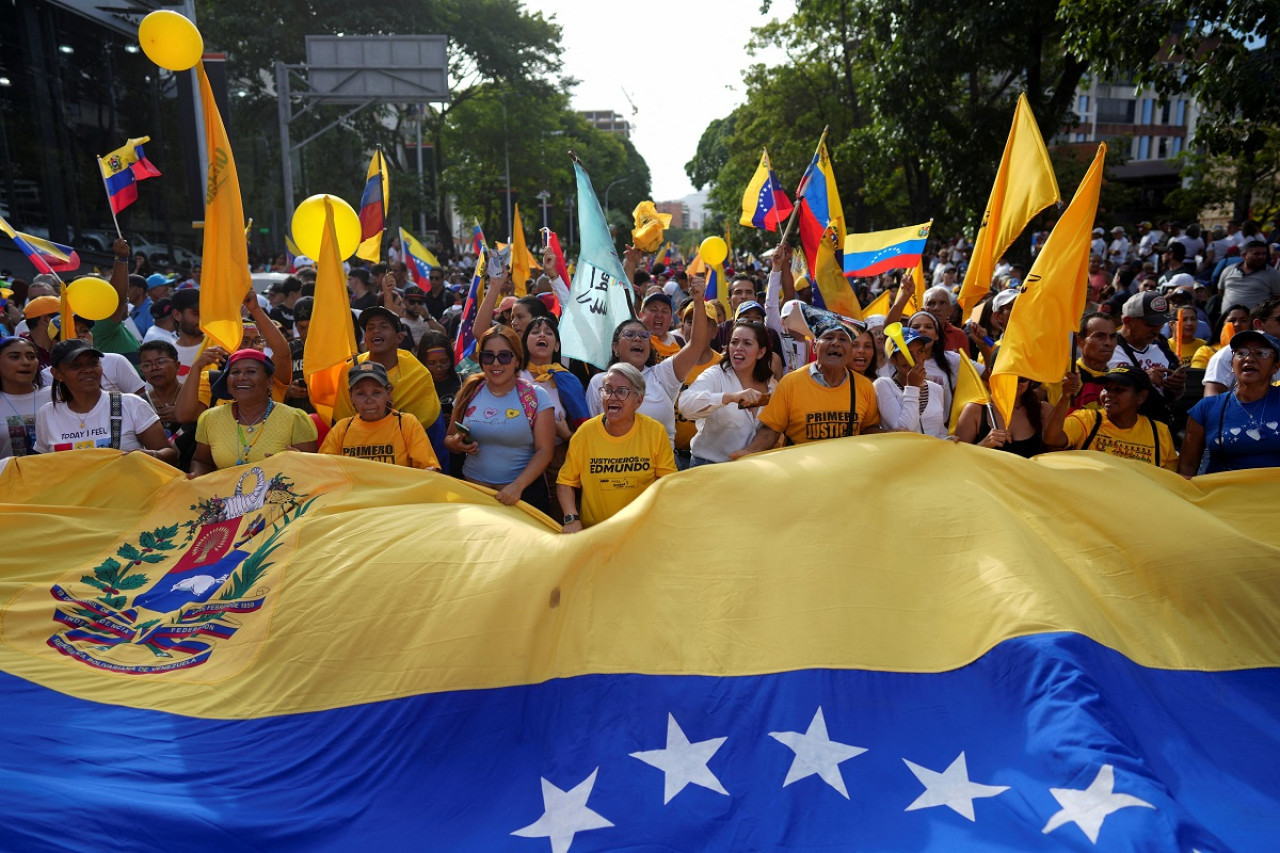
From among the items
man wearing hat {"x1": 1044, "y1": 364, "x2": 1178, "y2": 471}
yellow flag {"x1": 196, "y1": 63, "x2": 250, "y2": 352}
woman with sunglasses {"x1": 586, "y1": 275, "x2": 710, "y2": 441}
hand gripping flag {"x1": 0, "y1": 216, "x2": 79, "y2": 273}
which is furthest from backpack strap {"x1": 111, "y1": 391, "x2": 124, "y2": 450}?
man wearing hat {"x1": 1044, "y1": 364, "x2": 1178, "y2": 471}

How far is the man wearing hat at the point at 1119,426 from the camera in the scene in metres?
5.12

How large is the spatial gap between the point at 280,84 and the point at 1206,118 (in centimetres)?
1950

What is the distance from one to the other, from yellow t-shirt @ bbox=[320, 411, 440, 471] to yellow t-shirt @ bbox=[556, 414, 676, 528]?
32.2 inches

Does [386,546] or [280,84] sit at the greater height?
[280,84]

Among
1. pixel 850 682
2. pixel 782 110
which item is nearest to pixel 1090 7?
pixel 850 682

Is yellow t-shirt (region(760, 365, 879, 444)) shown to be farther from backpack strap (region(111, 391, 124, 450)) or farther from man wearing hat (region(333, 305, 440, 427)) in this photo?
backpack strap (region(111, 391, 124, 450))

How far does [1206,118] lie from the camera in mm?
10148

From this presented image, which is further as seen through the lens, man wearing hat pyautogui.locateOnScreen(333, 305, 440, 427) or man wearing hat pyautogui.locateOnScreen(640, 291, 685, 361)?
man wearing hat pyautogui.locateOnScreen(640, 291, 685, 361)

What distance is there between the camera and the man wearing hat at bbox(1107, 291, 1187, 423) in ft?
20.4

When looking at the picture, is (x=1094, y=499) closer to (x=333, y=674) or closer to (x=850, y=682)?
(x=850, y=682)

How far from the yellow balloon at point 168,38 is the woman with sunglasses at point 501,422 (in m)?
2.40

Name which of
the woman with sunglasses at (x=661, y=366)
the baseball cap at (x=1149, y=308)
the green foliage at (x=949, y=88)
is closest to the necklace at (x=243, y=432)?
the woman with sunglasses at (x=661, y=366)

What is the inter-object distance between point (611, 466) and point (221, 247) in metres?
2.68

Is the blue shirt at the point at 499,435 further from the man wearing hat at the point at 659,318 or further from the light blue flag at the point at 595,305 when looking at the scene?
the man wearing hat at the point at 659,318
